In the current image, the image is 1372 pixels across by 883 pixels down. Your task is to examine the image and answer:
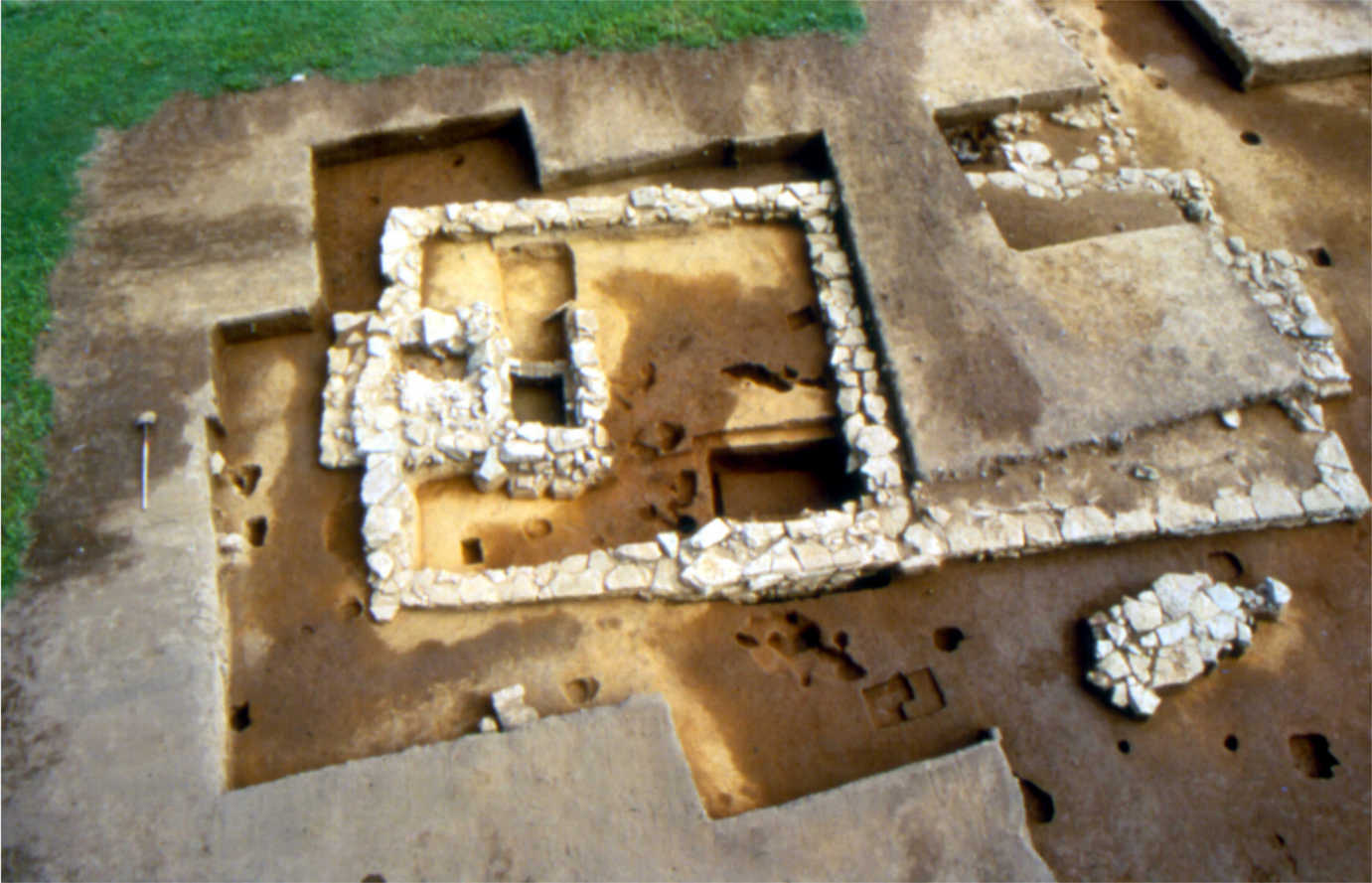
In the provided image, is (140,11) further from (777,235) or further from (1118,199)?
(1118,199)

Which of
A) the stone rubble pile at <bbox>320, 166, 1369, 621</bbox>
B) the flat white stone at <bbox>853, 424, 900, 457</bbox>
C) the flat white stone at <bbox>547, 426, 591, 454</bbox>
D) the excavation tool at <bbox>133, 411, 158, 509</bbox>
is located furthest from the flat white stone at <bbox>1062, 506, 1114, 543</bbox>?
the excavation tool at <bbox>133, 411, 158, 509</bbox>

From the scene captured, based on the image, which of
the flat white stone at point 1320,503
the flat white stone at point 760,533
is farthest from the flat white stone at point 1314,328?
the flat white stone at point 760,533

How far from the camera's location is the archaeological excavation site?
211 inches

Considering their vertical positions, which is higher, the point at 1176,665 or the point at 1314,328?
the point at 1314,328

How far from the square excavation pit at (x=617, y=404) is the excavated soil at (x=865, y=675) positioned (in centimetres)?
14

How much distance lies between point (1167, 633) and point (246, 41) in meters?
8.15

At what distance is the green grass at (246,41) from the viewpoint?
791 centimetres

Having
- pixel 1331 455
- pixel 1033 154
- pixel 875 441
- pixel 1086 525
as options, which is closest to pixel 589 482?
pixel 875 441

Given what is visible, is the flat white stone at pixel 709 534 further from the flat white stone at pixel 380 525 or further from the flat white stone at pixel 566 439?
the flat white stone at pixel 380 525

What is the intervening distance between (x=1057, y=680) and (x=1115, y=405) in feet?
5.99

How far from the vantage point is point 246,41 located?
8.37 m

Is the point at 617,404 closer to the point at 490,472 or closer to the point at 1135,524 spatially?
the point at 490,472

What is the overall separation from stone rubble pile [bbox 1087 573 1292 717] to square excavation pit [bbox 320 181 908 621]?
1.37 m

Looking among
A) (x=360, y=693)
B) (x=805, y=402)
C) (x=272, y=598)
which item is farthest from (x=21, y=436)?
(x=805, y=402)
